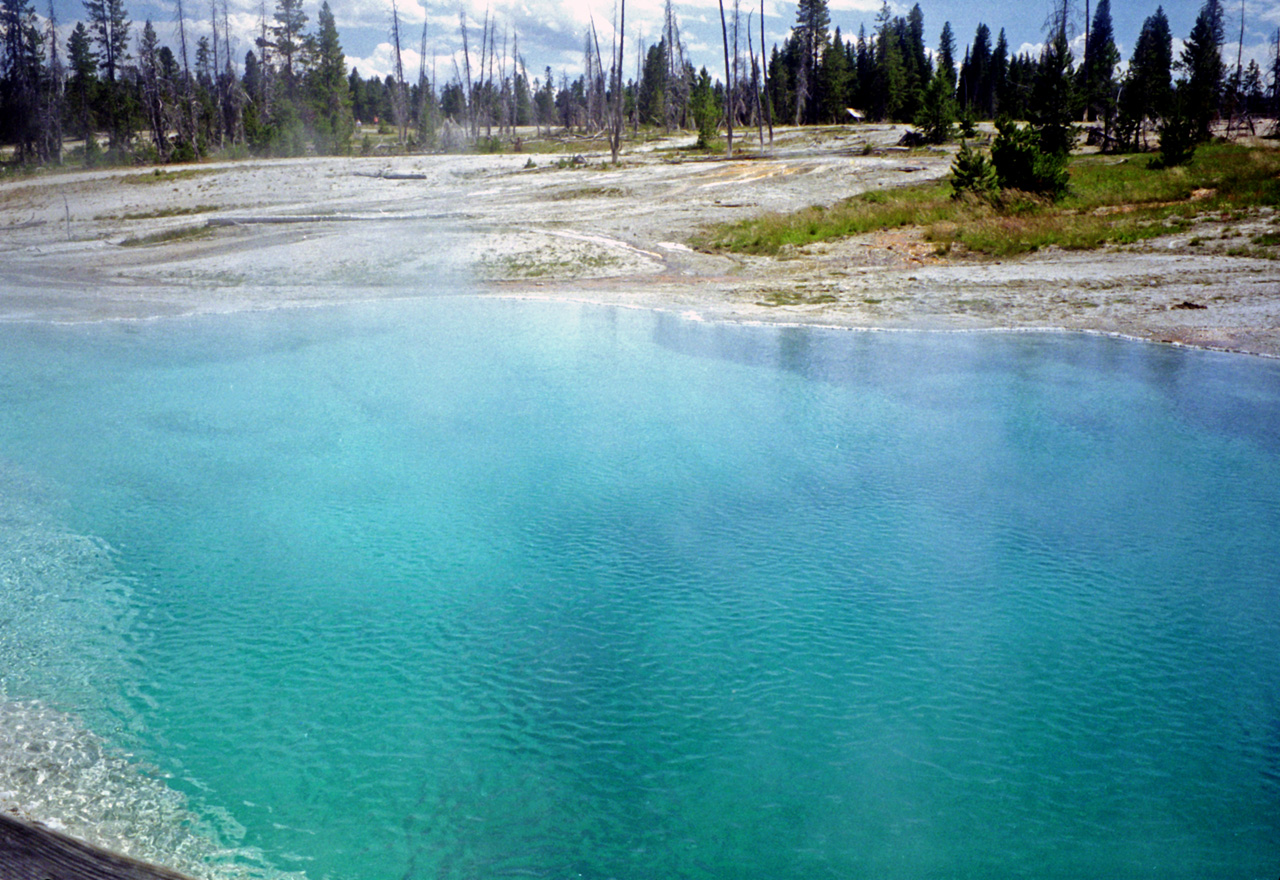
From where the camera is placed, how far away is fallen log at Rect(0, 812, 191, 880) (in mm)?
2045

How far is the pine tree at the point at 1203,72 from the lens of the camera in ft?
129

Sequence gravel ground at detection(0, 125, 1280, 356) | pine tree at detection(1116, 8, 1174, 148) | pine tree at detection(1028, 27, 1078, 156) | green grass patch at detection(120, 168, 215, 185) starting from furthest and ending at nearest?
pine tree at detection(1116, 8, 1174, 148) < green grass patch at detection(120, 168, 215, 185) < pine tree at detection(1028, 27, 1078, 156) < gravel ground at detection(0, 125, 1280, 356)

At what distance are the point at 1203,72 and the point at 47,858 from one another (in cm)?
6053

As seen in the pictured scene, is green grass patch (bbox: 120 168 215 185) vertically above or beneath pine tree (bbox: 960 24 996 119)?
beneath

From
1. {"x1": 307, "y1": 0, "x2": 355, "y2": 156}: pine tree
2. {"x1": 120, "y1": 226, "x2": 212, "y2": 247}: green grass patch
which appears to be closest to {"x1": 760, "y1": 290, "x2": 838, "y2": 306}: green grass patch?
{"x1": 120, "y1": 226, "x2": 212, "y2": 247}: green grass patch

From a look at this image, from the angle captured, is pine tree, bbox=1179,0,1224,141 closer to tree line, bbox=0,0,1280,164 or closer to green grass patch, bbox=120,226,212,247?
tree line, bbox=0,0,1280,164

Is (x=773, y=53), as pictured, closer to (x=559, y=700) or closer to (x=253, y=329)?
(x=253, y=329)

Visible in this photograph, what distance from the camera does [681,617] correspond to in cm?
550

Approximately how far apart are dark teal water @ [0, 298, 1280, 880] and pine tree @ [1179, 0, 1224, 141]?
115 feet

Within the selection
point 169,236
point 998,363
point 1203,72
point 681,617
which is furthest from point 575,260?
point 1203,72

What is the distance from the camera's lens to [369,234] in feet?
72.2

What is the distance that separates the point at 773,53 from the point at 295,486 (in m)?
80.5

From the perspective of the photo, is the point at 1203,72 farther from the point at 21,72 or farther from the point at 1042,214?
the point at 21,72

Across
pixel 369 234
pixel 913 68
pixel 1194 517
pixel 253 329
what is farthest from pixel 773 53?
pixel 1194 517
